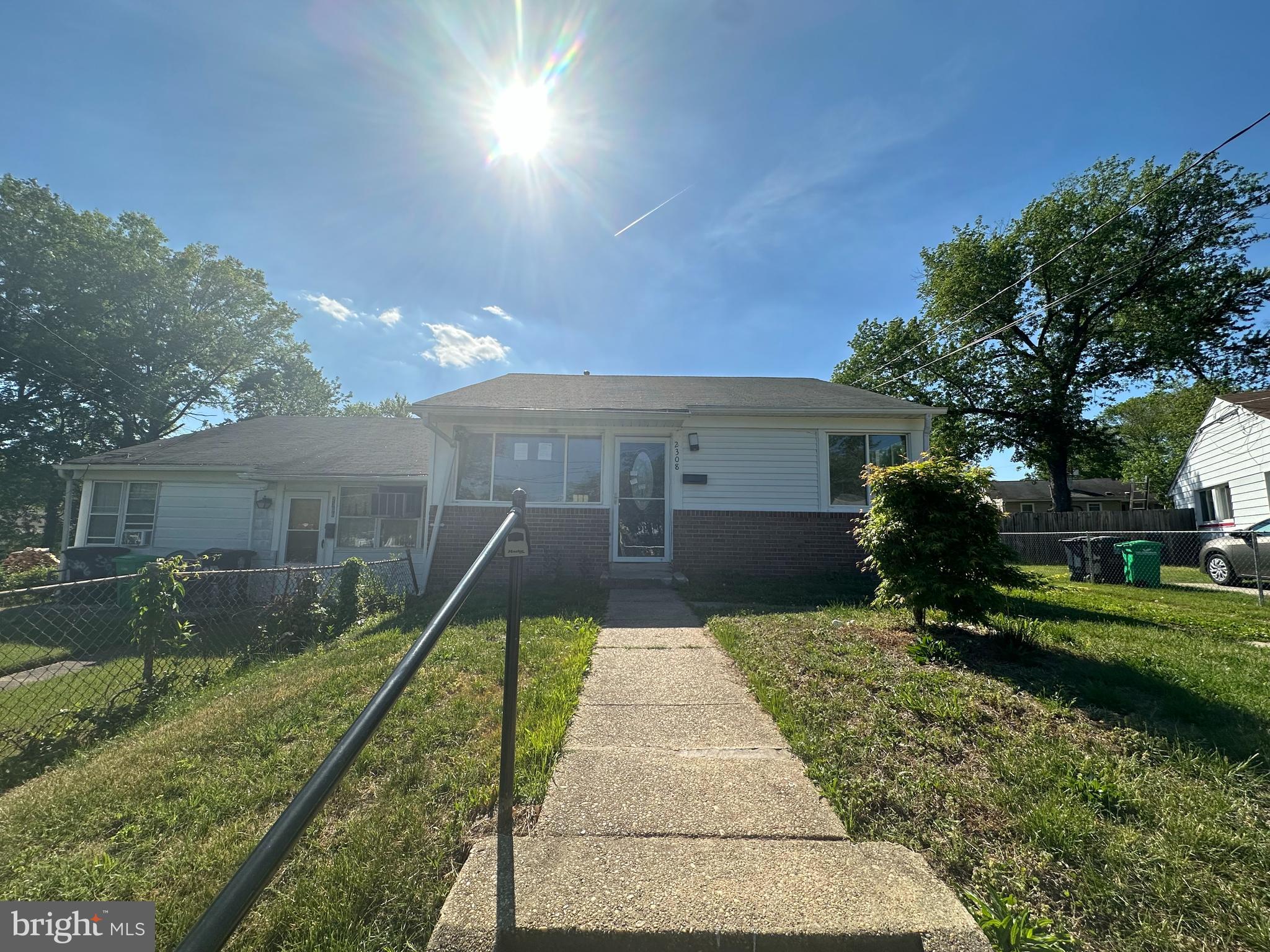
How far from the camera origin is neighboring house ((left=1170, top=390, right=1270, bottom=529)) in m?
12.4

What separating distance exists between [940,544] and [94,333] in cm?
2834

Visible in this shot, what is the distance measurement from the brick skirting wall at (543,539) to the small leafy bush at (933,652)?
520cm

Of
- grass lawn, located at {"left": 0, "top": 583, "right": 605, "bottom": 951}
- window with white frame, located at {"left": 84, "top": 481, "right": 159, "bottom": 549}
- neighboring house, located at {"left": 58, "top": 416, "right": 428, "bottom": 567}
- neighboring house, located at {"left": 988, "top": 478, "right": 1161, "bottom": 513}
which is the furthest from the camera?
neighboring house, located at {"left": 988, "top": 478, "right": 1161, "bottom": 513}

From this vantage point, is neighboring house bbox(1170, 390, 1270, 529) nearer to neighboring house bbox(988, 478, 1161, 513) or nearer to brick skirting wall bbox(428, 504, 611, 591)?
brick skirting wall bbox(428, 504, 611, 591)

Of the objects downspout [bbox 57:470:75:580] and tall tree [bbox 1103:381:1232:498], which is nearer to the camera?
downspout [bbox 57:470:75:580]

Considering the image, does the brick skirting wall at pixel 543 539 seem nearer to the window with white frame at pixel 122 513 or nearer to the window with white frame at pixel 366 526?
the window with white frame at pixel 366 526

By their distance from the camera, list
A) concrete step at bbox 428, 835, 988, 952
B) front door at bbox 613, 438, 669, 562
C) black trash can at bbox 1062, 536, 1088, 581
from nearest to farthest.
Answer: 1. concrete step at bbox 428, 835, 988, 952
2. front door at bbox 613, 438, 669, 562
3. black trash can at bbox 1062, 536, 1088, 581

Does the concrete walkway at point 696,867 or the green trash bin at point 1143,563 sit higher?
the green trash bin at point 1143,563

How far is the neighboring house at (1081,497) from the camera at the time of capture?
124 feet

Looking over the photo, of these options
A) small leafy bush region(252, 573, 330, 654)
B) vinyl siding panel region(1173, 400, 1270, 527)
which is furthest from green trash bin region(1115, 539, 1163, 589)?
small leafy bush region(252, 573, 330, 654)

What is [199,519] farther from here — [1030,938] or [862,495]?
[1030,938]

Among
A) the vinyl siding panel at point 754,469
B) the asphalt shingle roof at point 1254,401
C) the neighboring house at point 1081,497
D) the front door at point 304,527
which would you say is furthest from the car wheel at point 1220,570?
the neighboring house at point 1081,497

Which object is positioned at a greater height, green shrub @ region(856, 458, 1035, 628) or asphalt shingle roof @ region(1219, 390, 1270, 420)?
asphalt shingle roof @ region(1219, 390, 1270, 420)

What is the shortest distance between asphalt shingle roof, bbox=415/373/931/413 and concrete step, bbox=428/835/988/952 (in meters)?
7.08
